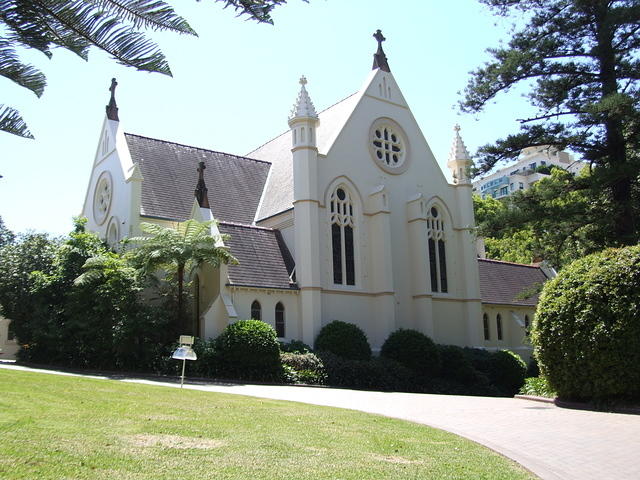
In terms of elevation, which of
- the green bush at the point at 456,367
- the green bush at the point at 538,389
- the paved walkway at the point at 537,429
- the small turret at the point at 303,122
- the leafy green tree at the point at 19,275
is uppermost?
the small turret at the point at 303,122

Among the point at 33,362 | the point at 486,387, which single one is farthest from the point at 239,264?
the point at 486,387

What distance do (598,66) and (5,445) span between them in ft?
77.5

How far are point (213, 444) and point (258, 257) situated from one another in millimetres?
20623

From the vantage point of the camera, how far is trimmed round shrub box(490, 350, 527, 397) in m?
31.2

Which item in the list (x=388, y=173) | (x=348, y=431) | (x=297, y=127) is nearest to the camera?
(x=348, y=431)

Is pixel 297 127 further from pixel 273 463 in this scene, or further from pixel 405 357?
pixel 273 463

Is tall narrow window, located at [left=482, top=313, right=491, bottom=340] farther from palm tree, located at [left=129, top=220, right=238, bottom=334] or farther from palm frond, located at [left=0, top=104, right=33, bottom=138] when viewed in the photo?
palm frond, located at [left=0, top=104, right=33, bottom=138]

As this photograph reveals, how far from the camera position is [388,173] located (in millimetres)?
34188

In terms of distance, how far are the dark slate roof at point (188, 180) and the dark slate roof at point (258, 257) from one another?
352 cm

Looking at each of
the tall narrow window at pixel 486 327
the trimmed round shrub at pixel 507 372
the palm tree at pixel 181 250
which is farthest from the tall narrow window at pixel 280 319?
the tall narrow window at pixel 486 327

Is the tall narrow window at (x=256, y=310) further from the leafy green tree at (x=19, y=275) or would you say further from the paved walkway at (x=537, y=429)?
the leafy green tree at (x=19, y=275)

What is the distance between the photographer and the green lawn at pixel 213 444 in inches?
292

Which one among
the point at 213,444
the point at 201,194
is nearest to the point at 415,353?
the point at 201,194

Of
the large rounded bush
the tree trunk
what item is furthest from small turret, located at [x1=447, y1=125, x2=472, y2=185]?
the large rounded bush
